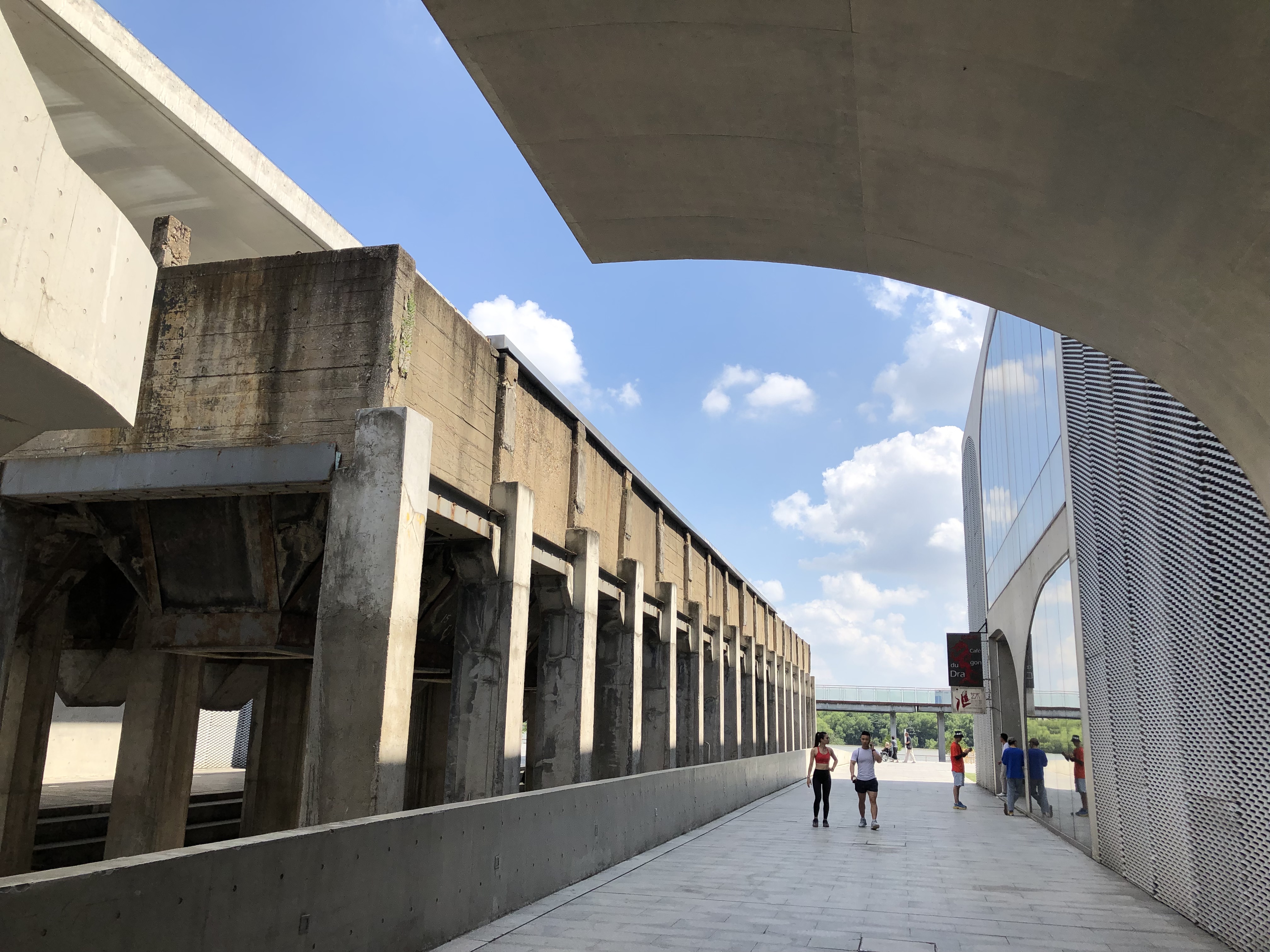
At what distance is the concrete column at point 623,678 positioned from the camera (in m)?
20.6

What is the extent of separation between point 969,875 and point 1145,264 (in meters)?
9.62

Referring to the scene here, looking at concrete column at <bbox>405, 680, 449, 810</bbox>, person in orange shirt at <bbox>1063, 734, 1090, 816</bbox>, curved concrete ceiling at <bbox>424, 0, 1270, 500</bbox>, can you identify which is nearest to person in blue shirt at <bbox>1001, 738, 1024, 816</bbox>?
person in orange shirt at <bbox>1063, 734, 1090, 816</bbox>

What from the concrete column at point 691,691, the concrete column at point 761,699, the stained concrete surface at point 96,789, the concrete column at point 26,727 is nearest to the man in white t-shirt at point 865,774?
the concrete column at point 691,691

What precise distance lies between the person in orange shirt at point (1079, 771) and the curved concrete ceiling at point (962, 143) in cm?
1121

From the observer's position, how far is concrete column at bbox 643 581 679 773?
23.9 metres

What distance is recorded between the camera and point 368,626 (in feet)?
35.9

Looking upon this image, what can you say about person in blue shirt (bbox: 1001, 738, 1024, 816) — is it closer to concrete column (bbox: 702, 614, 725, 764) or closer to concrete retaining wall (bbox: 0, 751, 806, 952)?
concrete column (bbox: 702, 614, 725, 764)

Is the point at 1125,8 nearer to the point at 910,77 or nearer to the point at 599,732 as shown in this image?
the point at 910,77

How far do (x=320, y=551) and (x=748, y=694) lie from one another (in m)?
27.5

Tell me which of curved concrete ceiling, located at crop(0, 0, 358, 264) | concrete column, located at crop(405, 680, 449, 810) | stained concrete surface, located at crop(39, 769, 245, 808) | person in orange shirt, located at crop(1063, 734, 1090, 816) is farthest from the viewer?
concrete column, located at crop(405, 680, 449, 810)

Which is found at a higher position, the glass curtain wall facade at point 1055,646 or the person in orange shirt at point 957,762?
the glass curtain wall facade at point 1055,646

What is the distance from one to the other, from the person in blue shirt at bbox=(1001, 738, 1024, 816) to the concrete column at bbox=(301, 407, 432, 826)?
50.5 feet

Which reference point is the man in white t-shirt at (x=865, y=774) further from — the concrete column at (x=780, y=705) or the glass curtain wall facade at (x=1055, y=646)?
the concrete column at (x=780, y=705)

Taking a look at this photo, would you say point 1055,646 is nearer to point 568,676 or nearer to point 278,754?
point 568,676
